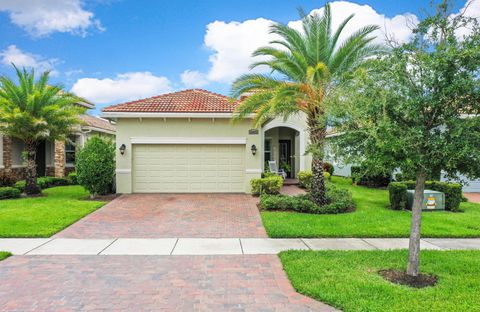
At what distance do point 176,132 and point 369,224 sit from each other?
30.6ft

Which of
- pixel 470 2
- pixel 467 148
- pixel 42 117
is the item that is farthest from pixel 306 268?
pixel 42 117

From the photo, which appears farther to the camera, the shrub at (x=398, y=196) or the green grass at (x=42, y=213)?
the shrub at (x=398, y=196)

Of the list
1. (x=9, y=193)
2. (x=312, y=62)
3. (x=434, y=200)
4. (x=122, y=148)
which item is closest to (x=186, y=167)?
(x=122, y=148)

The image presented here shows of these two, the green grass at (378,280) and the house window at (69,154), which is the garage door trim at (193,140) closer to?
the house window at (69,154)

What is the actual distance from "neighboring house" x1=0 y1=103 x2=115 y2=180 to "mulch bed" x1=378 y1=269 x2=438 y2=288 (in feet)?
53.0

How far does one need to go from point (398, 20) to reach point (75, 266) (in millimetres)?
7371

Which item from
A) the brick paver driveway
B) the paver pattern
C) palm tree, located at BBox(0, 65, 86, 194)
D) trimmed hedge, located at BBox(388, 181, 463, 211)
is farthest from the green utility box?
palm tree, located at BBox(0, 65, 86, 194)

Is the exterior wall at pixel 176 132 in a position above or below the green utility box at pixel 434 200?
above

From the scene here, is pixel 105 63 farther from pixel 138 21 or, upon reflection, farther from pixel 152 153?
pixel 152 153

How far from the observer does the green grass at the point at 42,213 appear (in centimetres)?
841

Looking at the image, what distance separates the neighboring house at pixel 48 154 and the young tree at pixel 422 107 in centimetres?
1565

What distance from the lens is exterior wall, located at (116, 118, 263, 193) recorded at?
14.8m

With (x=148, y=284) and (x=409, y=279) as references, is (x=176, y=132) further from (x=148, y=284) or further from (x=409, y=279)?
(x=409, y=279)

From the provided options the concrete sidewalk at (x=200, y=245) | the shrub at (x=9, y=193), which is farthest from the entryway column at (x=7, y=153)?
the concrete sidewalk at (x=200, y=245)
